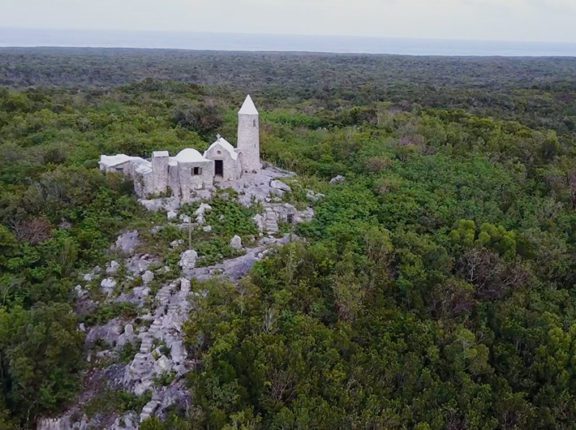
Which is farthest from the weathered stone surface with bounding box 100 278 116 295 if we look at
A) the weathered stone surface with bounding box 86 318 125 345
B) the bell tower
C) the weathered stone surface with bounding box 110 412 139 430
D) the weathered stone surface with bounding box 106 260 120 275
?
the bell tower

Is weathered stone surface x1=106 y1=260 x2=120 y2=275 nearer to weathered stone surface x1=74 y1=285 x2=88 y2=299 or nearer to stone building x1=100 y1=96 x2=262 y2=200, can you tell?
weathered stone surface x1=74 y1=285 x2=88 y2=299

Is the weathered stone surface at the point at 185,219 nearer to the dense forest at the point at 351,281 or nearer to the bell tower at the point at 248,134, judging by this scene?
the dense forest at the point at 351,281

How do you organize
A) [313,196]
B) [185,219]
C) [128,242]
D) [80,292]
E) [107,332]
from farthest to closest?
1. [313,196]
2. [185,219]
3. [128,242]
4. [80,292]
5. [107,332]

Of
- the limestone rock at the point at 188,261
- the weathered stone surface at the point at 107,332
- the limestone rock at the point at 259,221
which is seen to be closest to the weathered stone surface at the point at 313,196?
the limestone rock at the point at 259,221

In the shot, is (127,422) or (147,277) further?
(147,277)

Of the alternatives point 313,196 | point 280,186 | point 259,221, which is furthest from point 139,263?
point 313,196

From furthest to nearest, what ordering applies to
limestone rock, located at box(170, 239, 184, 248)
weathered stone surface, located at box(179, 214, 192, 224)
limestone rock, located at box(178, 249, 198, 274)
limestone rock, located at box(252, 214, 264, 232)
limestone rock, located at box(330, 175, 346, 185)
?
limestone rock, located at box(330, 175, 346, 185), limestone rock, located at box(252, 214, 264, 232), weathered stone surface, located at box(179, 214, 192, 224), limestone rock, located at box(170, 239, 184, 248), limestone rock, located at box(178, 249, 198, 274)

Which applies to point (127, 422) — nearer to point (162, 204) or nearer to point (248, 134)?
point (162, 204)
